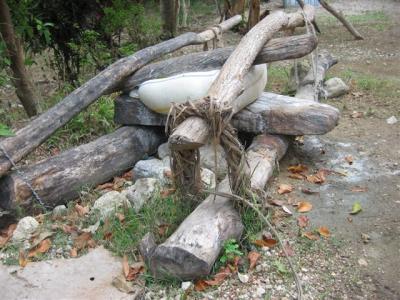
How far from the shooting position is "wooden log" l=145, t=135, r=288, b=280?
2.64m

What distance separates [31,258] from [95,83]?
156 cm

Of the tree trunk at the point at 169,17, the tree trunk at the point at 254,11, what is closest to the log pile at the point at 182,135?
the tree trunk at the point at 254,11

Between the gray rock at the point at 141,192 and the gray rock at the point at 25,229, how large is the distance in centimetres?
63

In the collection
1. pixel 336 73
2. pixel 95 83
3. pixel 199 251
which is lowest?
pixel 336 73

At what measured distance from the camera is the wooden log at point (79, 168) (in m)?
3.55

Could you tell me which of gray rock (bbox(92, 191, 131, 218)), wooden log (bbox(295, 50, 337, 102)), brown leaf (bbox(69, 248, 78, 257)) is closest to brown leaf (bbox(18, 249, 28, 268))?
brown leaf (bbox(69, 248, 78, 257))

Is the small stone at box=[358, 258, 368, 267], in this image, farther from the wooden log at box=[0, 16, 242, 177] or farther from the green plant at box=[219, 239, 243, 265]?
the wooden log at box=[0, 16, 242, 177]

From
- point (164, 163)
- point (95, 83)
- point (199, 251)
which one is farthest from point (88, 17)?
point (199, 251)

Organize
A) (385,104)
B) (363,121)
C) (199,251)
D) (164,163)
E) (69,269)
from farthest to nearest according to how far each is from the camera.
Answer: (385,104) → (363,121) → (164,163) → (69,269) → (199,251)

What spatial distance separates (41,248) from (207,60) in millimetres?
2206

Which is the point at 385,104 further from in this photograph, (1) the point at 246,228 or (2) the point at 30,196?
(2) the point at 30,196

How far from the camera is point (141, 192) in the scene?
3.51 metres

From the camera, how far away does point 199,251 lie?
2641mm

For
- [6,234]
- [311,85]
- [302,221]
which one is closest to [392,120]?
[311,85]
